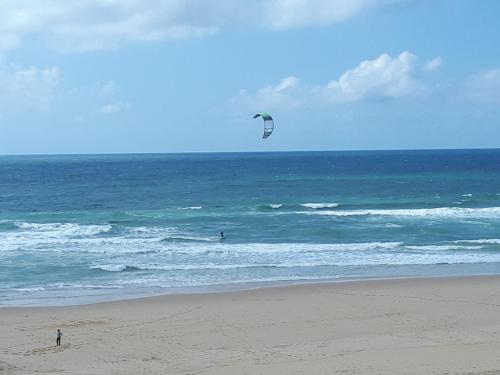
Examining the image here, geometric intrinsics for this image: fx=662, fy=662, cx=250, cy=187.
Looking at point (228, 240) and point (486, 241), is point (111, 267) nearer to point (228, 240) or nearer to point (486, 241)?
point (228, 240)

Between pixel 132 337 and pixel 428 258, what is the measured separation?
14448mm

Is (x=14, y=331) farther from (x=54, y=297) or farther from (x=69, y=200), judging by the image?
(x=69, y=200)

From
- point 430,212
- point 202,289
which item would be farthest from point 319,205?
point 202,289

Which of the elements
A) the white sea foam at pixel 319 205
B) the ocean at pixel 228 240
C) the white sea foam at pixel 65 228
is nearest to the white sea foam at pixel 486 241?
the ocean at pixel 228 240

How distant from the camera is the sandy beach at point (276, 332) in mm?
13766

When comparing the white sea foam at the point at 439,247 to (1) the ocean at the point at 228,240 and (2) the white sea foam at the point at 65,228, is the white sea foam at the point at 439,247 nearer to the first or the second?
(1) the ocean at the point at 228,240

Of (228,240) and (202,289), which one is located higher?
(228,240)

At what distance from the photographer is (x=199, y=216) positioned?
130 ft

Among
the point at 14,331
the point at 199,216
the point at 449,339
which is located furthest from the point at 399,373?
the point at 199,216

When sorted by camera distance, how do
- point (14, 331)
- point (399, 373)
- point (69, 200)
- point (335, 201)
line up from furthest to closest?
point (69, 200) < point (335, 201) < point (14, 331) < point (399, 373)

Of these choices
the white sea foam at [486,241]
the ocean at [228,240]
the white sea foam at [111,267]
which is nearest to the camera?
the ocean at [228,240]

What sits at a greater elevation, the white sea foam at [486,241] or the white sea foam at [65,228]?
the white sea foam at [486,241]

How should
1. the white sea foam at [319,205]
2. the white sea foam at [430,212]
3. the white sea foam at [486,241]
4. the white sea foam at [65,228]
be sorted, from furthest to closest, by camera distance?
the white sea foam at [319,205], the white sea foam at [430,212], the white sea foam at [65,228], the white sea foam at [486,241]

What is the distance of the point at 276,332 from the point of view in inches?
650
